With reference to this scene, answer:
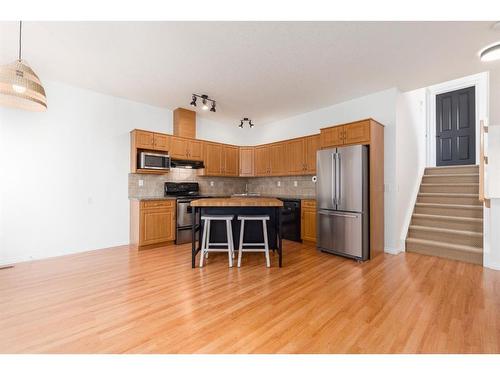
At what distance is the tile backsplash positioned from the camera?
4590 mm

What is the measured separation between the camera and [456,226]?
12.8 feet

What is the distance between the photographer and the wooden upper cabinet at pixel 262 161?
554cm

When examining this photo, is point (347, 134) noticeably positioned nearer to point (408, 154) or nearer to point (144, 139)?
point (408, 154)

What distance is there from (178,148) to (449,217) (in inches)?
Answer: 204

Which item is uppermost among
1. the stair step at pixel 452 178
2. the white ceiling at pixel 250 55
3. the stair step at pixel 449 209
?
the white ceiling at pixel 250 55

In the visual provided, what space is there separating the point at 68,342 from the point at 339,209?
3515 mm

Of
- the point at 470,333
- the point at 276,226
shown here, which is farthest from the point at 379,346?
the point at 276,226

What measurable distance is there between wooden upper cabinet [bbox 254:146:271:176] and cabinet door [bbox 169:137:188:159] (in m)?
1.77

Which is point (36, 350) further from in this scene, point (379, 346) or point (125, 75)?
point (125, 75)

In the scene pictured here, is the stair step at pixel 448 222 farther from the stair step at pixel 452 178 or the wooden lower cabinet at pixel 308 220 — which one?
the wooden lower cabinet at pixel 308 220

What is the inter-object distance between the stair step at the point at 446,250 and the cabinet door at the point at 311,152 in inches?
82.3

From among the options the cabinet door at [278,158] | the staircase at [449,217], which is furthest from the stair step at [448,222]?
the cabinet door at [278,158]

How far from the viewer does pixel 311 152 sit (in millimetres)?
4691

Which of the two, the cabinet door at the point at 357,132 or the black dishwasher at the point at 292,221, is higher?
the cabinet door at the point at 357,132
